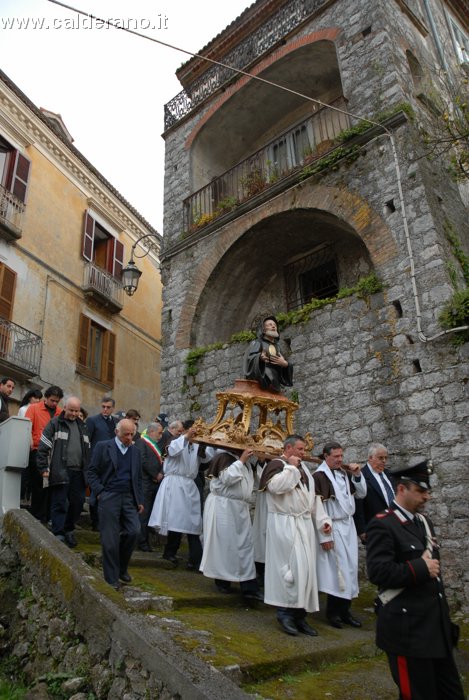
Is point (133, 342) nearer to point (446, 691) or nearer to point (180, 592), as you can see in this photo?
point (180, 592)

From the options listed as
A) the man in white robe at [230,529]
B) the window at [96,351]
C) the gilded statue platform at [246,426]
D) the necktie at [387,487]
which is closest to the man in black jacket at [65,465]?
the gilded statue platform at [246,426]

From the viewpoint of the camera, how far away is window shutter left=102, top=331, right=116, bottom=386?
16.5m

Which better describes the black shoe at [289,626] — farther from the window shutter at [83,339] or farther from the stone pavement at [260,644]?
the window shutter at [83,339]

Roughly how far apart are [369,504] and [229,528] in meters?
1.59

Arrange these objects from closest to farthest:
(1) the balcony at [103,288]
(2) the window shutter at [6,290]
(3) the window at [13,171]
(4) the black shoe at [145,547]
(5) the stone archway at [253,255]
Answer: (4) the black shoe at [145,547] < (5) the stone archway at [253,255] < (2) the window shutter at [6,290] < (3) the window at [13,171] < (1) the balcony at [103,288]

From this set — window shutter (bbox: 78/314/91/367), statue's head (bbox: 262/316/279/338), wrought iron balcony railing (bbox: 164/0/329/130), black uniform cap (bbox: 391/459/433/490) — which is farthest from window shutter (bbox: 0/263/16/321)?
black uniform cap (bbox: 391/459/433/490)

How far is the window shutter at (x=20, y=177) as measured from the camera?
47.0 feet

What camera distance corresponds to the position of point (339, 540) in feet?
18.4

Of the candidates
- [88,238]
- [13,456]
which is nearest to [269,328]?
[13,456]

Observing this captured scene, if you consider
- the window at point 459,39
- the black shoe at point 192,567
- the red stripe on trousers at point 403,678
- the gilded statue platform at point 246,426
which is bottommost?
the red stripe on trousers at point 403,678

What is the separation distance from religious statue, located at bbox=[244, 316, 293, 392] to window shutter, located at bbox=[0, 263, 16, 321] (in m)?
8.41

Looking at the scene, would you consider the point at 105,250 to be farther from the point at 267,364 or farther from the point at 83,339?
the point at 267,364

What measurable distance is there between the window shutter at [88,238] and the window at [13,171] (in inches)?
96.0

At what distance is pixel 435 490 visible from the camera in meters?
6.95
